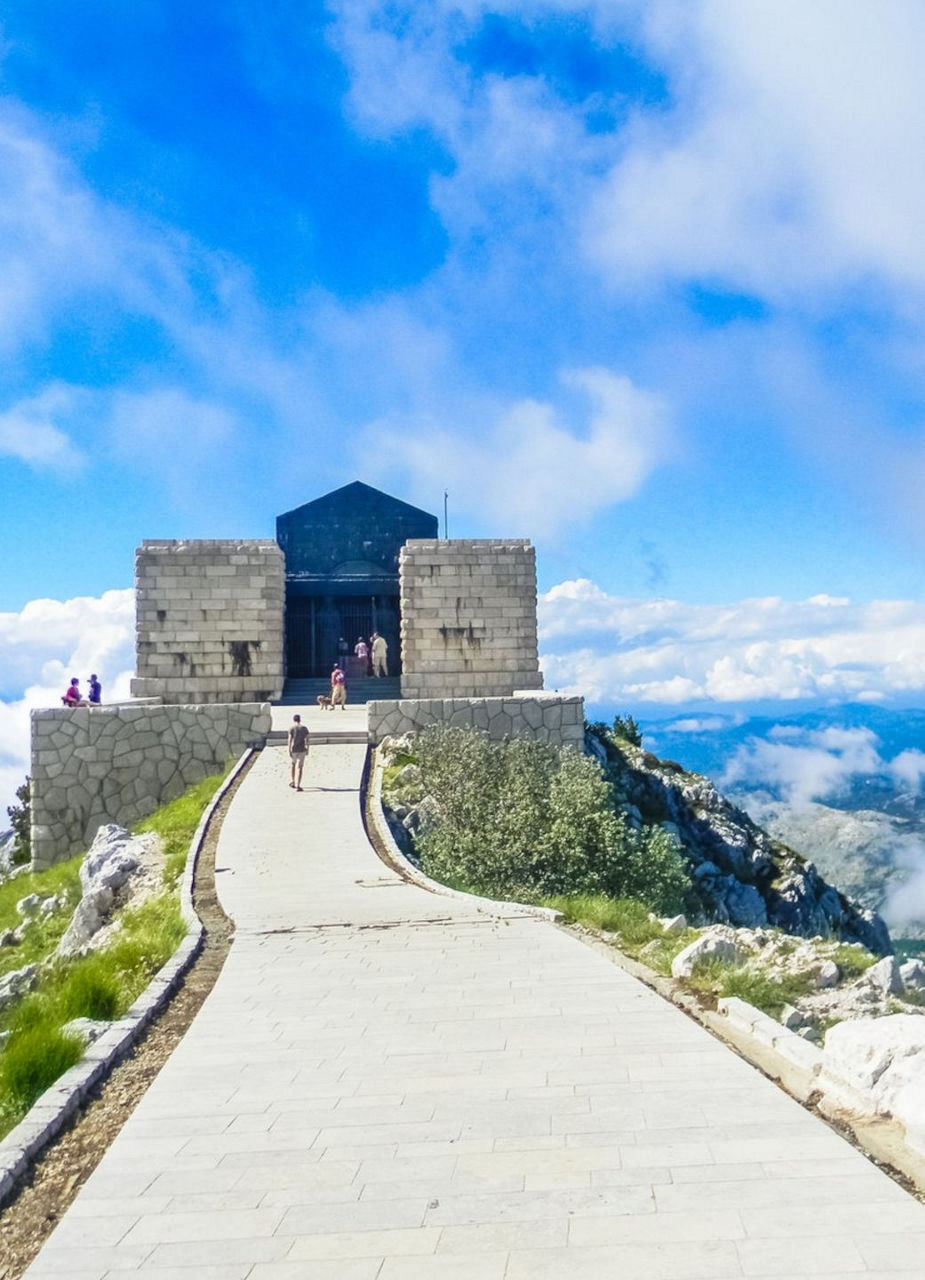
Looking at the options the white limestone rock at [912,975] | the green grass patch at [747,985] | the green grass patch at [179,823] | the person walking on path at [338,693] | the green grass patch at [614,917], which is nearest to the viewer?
the green grass patch at [747,985]

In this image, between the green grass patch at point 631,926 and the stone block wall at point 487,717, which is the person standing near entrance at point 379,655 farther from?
the green grass patch at point 631,926

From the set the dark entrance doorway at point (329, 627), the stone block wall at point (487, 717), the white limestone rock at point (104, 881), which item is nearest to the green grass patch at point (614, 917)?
the white limestone rock at point (104, 881)

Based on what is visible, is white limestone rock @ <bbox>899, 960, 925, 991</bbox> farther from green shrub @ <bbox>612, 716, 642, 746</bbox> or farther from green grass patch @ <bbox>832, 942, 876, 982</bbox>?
green shrub @ <bbox>612, 716, 642, 746</bbox>

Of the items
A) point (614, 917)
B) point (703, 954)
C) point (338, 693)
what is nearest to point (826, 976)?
point (703, 954)

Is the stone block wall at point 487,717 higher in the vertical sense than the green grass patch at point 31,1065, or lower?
higher

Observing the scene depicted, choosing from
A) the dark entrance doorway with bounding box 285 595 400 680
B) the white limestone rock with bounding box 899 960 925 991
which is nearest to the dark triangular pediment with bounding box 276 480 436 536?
the dark entrance doorway with bounding box 285 595 400 680

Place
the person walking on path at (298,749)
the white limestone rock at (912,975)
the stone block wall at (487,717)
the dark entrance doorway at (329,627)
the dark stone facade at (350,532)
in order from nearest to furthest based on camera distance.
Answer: the white limestone rock at (912,975)
the person walking on path at (298,749)
the stone block wall at (487,717)
the dark entrance doorway at (329,627)
the dark stone facade at (350,532)

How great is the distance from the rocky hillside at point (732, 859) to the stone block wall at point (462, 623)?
2587 millimetres

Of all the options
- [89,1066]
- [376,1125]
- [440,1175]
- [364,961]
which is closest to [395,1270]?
[440,1175]

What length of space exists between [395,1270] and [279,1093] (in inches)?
74.1

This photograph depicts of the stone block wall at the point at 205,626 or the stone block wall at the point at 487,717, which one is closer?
the stone block wall at the point at 487,717

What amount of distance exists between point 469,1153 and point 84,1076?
2255 mm

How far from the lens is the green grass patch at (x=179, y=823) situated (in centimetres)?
1226

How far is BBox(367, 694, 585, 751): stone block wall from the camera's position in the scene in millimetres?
17797
